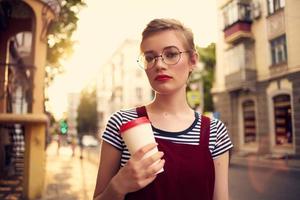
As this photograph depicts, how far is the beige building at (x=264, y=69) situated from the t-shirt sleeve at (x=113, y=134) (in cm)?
78

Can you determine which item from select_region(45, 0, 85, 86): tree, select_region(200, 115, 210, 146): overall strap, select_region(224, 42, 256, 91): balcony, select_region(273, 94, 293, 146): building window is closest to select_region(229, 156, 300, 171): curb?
select_region(273, 94, 293, 146): building window

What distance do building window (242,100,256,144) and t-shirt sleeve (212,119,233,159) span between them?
72cm

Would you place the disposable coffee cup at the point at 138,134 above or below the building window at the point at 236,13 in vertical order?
below

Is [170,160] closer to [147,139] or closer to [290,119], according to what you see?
[147,139]

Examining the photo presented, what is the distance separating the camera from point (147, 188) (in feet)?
4.75

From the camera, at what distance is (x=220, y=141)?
1628 mm

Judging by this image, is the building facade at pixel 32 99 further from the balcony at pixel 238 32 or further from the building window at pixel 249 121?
the balcony at pixel 238 32

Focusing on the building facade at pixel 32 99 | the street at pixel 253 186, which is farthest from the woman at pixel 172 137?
the building facade at pixel 32 99

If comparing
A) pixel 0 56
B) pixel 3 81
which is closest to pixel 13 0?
pixel 3 81

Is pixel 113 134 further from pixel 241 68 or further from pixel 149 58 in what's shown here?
pixel 241 68

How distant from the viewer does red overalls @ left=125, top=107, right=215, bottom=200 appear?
1.44 meters

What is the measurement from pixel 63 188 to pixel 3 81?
9.77 ft

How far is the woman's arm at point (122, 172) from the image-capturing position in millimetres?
1252

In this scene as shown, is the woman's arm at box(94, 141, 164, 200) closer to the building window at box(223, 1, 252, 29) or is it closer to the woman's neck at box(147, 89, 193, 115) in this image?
the woman's neck at box(147, 89, 193, 115)
